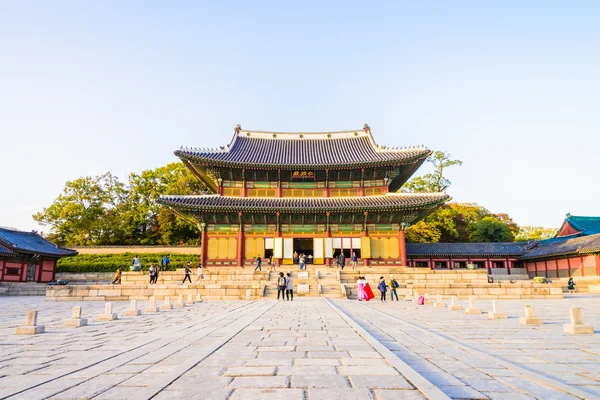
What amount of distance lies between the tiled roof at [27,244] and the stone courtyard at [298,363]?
27023mm

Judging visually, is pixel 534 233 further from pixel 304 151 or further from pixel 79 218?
pixel 79 218

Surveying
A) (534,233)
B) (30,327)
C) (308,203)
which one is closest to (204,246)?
(308,203)

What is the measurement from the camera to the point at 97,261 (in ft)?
125

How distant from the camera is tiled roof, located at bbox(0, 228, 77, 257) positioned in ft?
99.1

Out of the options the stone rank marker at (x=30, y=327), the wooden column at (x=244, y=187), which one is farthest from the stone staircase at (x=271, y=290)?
the wooden column at (x=244, y=187)

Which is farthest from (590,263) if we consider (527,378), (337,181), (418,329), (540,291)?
(527,378)

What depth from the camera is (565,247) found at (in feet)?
110

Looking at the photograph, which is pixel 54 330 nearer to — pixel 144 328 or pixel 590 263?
pixel 144 328

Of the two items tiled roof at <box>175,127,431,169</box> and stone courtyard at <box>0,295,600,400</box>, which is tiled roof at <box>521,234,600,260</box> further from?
stone courtyard at <box>0,295,600,400</box>

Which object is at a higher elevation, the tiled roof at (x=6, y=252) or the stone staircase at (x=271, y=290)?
the tiled roof at (x=6, y=252)

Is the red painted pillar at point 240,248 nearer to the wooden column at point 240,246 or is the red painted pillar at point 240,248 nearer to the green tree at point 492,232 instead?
the wooden column at point 240,246

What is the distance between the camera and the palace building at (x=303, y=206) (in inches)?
1194

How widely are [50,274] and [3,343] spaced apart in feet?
108

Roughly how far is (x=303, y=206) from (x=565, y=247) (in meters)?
23.8
